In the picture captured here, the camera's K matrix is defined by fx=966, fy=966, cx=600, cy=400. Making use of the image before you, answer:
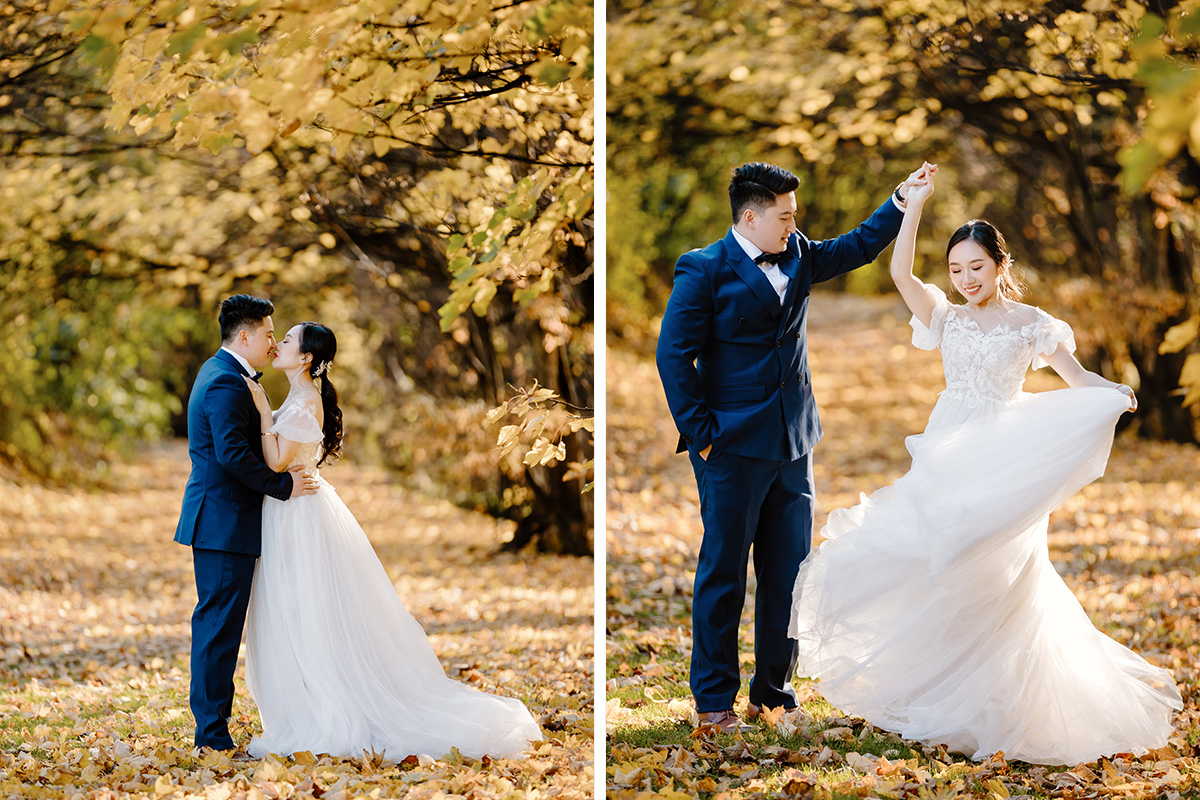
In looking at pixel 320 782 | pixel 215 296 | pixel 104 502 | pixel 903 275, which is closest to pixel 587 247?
pixel 903 275

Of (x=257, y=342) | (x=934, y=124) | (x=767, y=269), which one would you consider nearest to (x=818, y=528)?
(x=767, y=269)

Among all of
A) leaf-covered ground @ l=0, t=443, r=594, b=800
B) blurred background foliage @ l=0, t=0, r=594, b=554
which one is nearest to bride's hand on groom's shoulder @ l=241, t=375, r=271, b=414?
blurred background foliage @ l=0, t=0, r=594, b=554

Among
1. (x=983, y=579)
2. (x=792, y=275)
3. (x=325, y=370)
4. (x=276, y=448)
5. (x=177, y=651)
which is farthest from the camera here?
(x=177, y=651)

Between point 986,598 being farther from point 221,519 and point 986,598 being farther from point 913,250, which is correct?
point 221,519

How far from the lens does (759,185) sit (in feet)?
11.3

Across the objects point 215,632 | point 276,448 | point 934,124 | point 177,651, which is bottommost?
point 177,651

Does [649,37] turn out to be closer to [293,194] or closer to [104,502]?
[293,194]

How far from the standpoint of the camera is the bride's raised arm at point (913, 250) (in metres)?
3.43

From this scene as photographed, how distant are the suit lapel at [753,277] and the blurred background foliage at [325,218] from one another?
667mm

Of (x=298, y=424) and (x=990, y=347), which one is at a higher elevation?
(x=990, y=347)

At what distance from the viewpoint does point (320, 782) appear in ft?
10.5

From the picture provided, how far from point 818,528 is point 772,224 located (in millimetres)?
4040

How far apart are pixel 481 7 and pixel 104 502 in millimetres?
10353

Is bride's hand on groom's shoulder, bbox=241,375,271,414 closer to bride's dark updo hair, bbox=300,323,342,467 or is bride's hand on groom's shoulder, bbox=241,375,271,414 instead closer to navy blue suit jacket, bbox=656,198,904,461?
bride's dark updo hair, bbox=300,323,342,467
